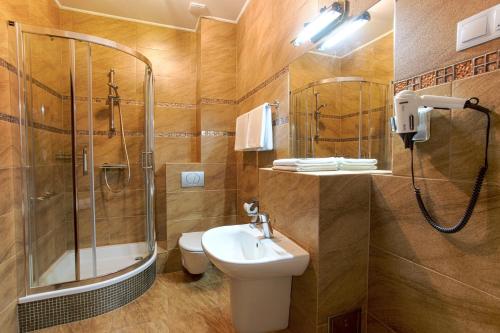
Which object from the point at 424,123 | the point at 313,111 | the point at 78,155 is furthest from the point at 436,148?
the point at 78,155


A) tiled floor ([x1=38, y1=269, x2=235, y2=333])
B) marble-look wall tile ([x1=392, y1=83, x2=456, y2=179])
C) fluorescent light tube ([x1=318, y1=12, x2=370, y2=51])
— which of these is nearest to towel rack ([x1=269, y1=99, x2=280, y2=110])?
fluorescent light tube ([x1=318, y1=12, x2=370, y2=51])

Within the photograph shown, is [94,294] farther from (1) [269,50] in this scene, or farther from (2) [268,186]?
(1) [269,50]

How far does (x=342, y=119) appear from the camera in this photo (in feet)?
4.57

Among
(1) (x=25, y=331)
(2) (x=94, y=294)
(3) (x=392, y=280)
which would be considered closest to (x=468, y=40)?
(3) (x=392, y=280)

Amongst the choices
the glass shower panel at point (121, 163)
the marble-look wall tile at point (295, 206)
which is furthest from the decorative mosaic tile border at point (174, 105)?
the marble-look wall tile at point (295, 206)

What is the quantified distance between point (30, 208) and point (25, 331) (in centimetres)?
81

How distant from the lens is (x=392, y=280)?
3.54 feet

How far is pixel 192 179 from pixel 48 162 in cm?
118

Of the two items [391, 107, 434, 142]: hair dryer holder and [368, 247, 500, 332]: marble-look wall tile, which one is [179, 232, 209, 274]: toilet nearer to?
[368, 247, 500, 332]: marble-look wall tile

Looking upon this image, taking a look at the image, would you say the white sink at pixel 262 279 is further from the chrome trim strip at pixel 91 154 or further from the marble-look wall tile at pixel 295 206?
the chrome trim strip at pixel 91 154

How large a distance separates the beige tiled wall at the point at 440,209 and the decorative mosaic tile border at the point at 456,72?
0.01 meters

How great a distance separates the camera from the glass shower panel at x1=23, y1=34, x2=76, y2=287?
1.79m

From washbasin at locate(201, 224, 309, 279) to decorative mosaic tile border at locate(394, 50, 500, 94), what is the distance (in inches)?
33.1

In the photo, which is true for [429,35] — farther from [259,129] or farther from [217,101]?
[217,101]
